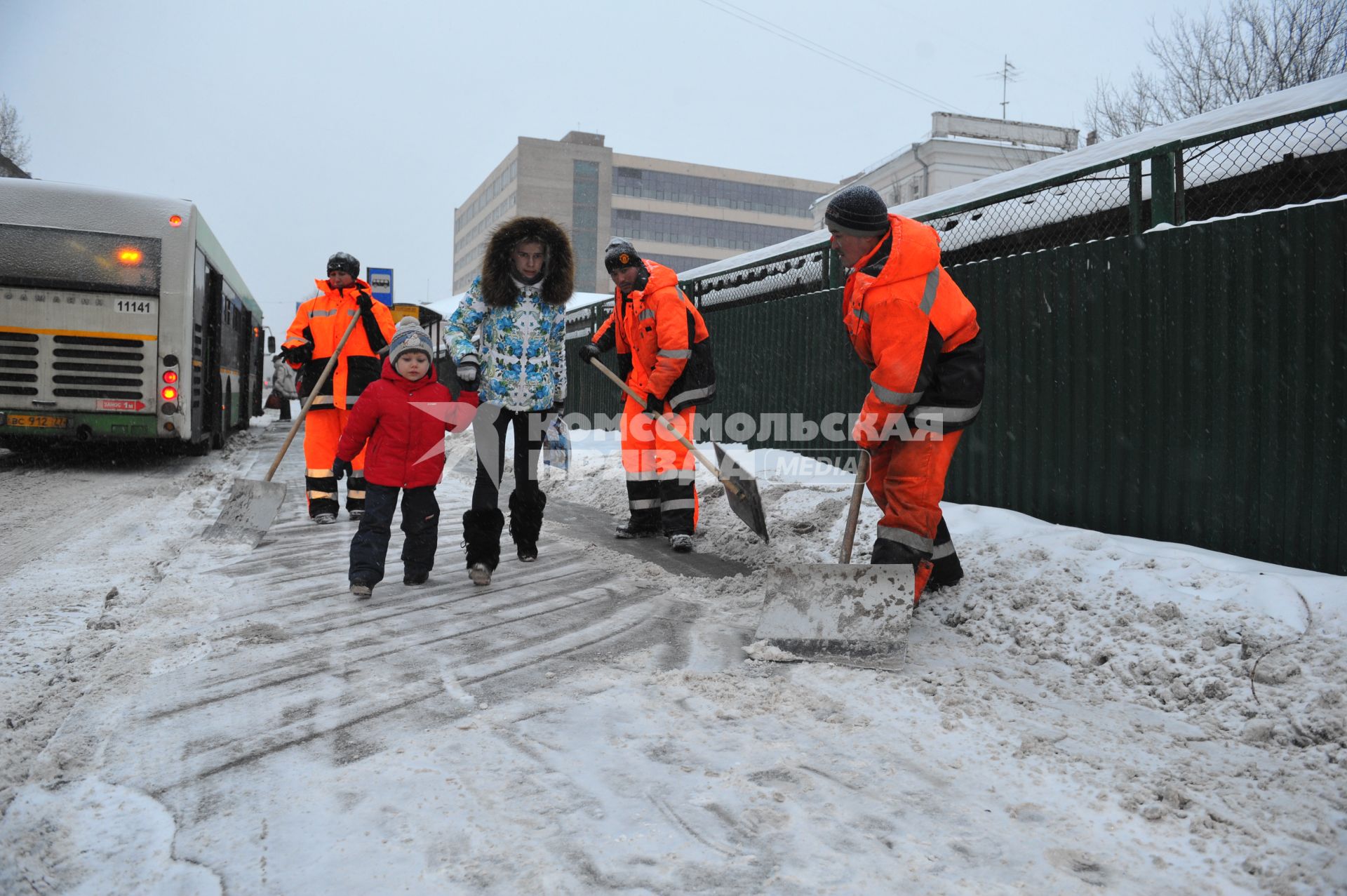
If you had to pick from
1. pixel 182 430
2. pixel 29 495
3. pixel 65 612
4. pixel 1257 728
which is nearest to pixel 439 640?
pixel 65 612

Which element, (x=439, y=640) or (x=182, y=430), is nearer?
(x=439, y=640)

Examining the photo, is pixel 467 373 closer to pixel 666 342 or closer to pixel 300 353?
pixel 666 342

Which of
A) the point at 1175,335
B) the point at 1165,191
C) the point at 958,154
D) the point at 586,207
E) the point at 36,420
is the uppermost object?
the point at 586,207

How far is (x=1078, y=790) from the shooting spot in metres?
2.35

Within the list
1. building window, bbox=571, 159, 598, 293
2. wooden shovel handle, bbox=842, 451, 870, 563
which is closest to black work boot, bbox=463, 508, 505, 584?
wooden shovel handle, bbox=842, 451, 870, 563

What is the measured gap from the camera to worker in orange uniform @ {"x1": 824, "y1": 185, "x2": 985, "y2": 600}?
377cm

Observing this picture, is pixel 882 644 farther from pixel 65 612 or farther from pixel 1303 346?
pixel 65 612

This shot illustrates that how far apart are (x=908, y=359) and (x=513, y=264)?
2308 millimetres

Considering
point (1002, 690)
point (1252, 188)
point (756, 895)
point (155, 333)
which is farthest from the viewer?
point (155, 333)

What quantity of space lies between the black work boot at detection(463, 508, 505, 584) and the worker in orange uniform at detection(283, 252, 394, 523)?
2170 mm

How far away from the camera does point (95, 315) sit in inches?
381

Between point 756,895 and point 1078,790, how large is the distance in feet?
3.39

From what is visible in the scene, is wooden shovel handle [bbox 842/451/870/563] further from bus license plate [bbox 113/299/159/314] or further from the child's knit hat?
bus license plate [bbox 113/299/159/314]

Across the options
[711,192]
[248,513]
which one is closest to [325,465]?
[248,513]
